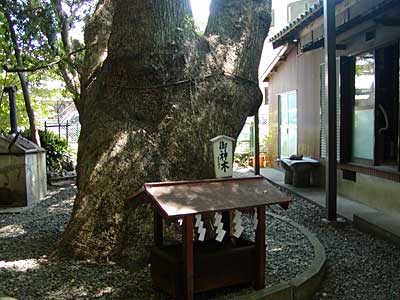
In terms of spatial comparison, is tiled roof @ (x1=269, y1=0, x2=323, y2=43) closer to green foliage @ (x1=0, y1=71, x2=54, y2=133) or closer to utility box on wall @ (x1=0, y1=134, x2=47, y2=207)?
utility box on wall @ (x1=0, y1=134, x2=47, y2=207)

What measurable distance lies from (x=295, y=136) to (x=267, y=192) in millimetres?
7737

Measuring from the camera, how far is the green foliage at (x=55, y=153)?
11961 mm

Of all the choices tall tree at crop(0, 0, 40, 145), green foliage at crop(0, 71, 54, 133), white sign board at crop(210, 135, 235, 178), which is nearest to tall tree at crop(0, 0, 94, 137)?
tall tree at crop(0, 0, 40, 145)

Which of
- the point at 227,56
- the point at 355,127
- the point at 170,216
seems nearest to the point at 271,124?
the point at 355,127

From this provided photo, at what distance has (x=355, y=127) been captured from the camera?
756 centimetres

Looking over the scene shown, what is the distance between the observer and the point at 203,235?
304cm

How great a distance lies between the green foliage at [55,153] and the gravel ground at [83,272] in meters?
6.98

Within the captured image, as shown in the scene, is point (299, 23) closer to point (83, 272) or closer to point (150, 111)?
point (150, 111)

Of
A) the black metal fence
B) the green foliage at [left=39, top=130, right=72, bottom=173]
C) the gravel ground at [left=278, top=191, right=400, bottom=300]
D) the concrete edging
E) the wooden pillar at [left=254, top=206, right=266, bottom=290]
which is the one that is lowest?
the gravel ground at [left=278, top=191, right=400, bottom=300]

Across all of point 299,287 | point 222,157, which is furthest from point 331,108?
point 299,287

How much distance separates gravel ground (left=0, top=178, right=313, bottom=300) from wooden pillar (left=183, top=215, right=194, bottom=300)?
0.26 m

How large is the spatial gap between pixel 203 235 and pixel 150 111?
1639mm

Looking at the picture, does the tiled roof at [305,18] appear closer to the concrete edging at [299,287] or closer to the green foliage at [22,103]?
the concrete edging at [299,287]

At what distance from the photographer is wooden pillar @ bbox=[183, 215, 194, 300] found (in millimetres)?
2932
